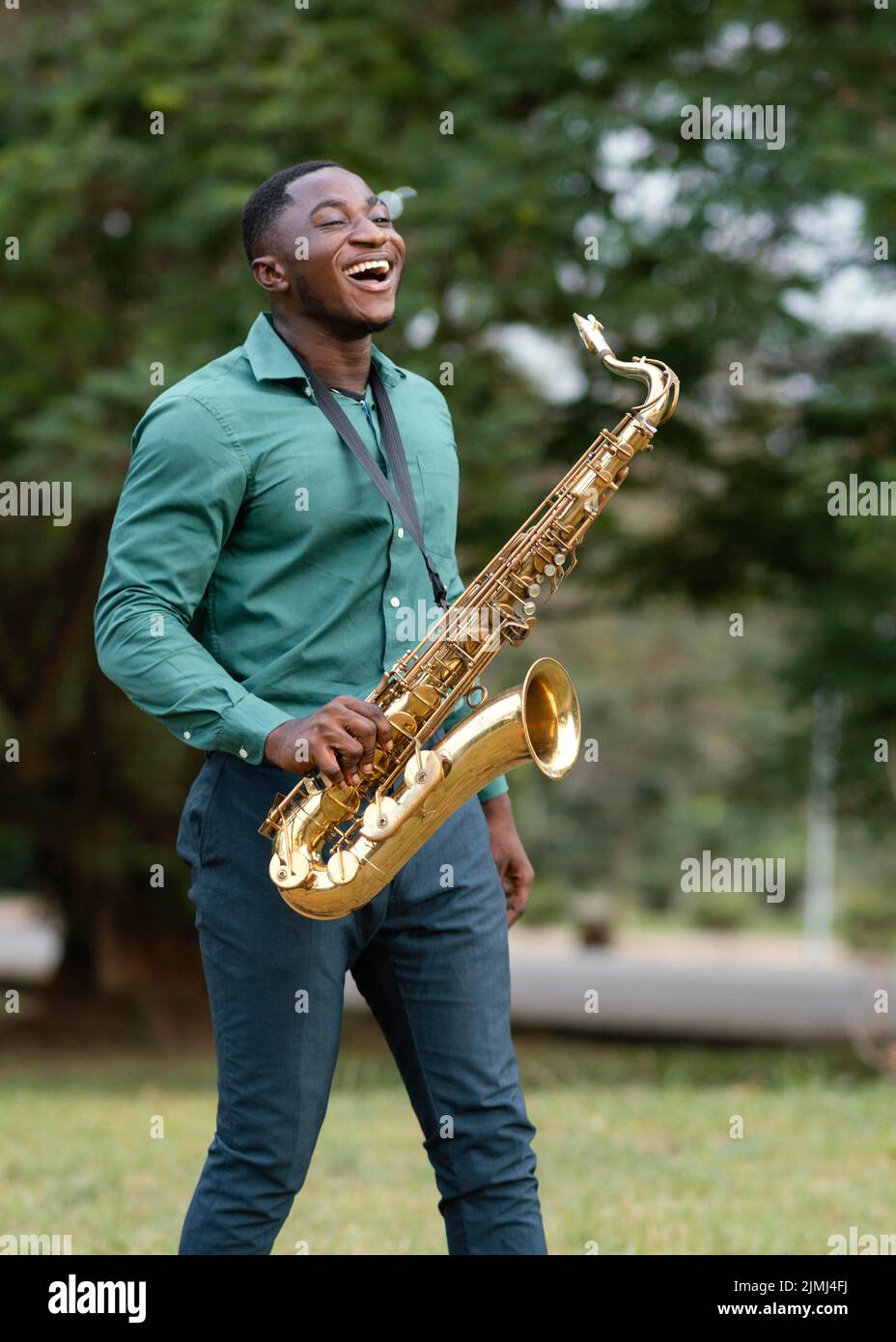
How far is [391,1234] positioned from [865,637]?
23.5 ft

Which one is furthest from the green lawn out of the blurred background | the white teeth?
the white teeth

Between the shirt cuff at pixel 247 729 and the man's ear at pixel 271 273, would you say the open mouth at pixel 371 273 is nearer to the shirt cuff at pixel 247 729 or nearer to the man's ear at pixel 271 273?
the man's ear at pixel 271 273

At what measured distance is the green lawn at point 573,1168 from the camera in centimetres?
481

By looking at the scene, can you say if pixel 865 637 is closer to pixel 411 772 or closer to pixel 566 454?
pixel 566 454

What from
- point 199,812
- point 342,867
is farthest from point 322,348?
point 342,867

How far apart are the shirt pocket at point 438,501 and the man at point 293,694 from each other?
0.7 inches

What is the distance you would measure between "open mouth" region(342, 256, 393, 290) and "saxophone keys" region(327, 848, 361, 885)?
1181mm

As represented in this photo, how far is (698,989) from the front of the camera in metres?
21.8

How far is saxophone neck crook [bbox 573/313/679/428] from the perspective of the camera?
12.1 feet

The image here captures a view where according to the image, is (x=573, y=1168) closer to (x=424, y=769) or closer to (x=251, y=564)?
(x=424, y=769)

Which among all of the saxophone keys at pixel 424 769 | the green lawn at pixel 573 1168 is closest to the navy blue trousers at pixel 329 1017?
the saxophone keys at pixel 424 769

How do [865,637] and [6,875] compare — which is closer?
[865,637]

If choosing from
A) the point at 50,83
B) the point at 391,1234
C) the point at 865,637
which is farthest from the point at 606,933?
the point at 391,1234


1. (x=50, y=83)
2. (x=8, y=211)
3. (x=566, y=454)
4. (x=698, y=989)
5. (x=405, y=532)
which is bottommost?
(x=698, y=989)
